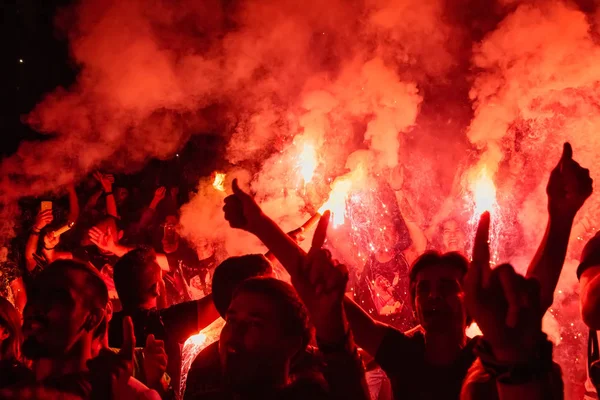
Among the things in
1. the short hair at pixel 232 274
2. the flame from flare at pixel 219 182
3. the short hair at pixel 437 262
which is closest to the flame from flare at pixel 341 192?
the flame from flare at pixel 219 182

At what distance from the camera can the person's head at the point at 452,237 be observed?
6.81 meters

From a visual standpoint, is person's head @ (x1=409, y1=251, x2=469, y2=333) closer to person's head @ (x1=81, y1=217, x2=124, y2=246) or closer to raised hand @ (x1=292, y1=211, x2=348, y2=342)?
raised hand @ (x1=292, y1=211, x2=348, y2=342)

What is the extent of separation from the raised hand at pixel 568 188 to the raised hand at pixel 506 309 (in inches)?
27.2

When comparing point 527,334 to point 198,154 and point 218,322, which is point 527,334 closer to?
point 218,322

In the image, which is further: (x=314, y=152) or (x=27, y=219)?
(x=314, y=152)

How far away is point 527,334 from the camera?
149 cm

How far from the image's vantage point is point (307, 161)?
302 inches

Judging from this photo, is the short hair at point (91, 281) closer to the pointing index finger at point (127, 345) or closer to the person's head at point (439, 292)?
the pointing index finger at point (127, 345)

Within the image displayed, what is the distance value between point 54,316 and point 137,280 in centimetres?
99

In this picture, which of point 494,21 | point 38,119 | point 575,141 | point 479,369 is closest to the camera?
point 479,369

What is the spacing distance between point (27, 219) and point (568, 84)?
598 centimetres

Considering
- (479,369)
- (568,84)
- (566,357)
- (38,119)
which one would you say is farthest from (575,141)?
(38,119)

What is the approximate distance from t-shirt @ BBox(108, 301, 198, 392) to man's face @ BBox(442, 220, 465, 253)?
14.0 ft

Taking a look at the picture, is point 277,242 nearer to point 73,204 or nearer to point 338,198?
point 338,198
